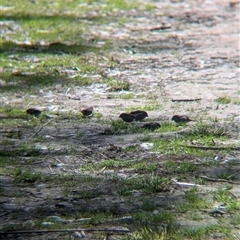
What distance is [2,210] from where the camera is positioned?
4027 mm

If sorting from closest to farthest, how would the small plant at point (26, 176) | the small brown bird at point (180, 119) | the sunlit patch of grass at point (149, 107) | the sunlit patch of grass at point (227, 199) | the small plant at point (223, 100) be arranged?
the sunlit patch of grass at point (227, 199) < the small plant at point (26, 176) < the small brown bird at point (180, 119) < the sunlit patch of grass at point (149, 107) < the small plant at point (223, 100)

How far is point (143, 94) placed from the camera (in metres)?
6.30

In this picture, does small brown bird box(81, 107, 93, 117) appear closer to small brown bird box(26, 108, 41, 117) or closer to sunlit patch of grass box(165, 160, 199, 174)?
small brown bird box(26, 108, 41, 117)

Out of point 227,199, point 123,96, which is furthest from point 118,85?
point 227,199

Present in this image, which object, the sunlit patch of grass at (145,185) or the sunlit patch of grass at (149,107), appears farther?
the sunlit patch of grass at (149,107)

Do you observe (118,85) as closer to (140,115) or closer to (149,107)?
(149,107)

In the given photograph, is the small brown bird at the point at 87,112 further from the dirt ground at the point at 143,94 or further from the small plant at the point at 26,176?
the small plant at the point at 26,176

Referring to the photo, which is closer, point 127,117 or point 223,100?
point 127,117

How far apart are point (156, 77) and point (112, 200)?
9.47ft

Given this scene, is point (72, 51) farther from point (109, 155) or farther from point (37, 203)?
point (37, 203)

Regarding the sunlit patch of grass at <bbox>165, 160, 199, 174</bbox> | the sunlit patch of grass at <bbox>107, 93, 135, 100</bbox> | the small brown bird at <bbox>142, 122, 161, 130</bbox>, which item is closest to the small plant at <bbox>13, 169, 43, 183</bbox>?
the sunlit patch of grass at <bbox>165, 160, 199, 174</bbox>

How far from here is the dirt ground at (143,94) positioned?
163 inches

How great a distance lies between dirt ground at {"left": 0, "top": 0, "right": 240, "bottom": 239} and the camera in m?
4.14

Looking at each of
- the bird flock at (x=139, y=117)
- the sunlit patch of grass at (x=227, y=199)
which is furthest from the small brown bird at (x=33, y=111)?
the sunlit patch of grass at (x=227, y=199)
